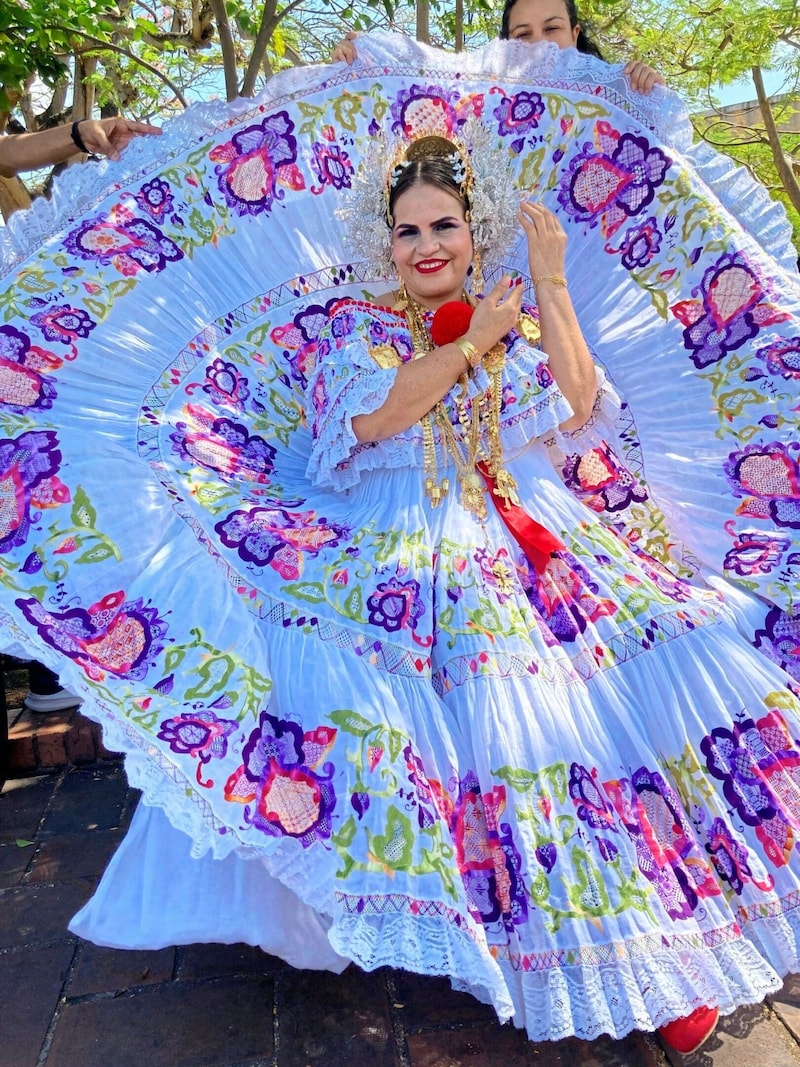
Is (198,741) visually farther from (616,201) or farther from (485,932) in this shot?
(616,201)

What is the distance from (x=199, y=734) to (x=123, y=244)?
146 centimetres

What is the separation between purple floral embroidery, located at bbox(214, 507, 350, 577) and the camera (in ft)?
6.70

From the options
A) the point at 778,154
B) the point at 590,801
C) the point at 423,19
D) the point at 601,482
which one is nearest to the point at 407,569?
the point at 590,801

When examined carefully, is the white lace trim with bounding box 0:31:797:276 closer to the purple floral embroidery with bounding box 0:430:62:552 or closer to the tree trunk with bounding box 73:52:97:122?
the purple floral embroidery with bounding box 0:430:62:552

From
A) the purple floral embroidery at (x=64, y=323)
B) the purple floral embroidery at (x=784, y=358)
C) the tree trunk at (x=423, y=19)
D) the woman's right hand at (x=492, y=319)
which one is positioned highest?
the tree trunk at (x=423, y=19)

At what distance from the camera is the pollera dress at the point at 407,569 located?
62.5 inches


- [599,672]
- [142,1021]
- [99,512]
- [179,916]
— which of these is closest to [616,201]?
[599,672]

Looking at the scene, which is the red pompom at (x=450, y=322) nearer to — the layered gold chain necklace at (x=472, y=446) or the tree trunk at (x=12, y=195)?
the layered gold chain necklace at (x=472, y=446)

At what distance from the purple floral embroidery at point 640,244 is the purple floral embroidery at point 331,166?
34.4 inches

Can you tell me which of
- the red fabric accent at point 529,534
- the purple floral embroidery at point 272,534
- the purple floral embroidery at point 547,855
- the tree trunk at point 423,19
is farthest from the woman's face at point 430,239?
the tree trunk at point 423,19

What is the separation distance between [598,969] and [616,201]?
2090 mm

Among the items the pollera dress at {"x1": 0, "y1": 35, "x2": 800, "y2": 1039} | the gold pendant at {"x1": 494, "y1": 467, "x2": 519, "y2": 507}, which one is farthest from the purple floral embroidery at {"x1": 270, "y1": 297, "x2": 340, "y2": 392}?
the gold pendant at {"x1": 494, "y1": 467, "x2": 519, "y2": 507}

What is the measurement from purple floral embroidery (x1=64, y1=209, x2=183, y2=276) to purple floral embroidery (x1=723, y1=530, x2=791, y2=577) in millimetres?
1725

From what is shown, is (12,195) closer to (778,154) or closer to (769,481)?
(769,481)
